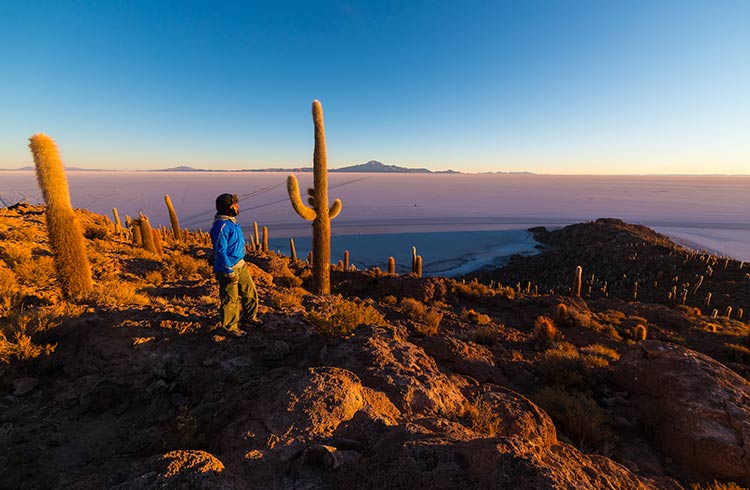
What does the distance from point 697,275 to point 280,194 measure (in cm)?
9766

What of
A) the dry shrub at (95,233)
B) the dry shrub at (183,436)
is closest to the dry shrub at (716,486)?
the dry shrub at (183,436)

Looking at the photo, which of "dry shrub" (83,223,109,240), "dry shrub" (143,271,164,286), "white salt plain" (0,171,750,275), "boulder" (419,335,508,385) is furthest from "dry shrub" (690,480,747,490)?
"white salt plain" (0,171,750,275)

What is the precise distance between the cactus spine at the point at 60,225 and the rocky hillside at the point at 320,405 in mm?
370

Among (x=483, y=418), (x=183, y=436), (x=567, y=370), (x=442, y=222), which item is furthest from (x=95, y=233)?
(x=442, y=222)

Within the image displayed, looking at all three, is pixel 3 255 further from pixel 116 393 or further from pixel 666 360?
pixel 666 360

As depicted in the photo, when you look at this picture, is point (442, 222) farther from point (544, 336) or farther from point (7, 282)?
point (7, 282)

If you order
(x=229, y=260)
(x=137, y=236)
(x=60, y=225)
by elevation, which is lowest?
(x=137, y=236)

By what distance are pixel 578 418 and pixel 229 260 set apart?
16.4ft

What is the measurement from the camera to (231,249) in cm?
452

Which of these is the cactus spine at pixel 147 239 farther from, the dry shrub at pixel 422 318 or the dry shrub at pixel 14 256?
the dry shrub at pixel 422 318

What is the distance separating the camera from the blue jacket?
4426 mm

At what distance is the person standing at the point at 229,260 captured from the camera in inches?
175

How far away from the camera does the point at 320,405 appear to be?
2.69m

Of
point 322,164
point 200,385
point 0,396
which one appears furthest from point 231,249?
point 322,164
